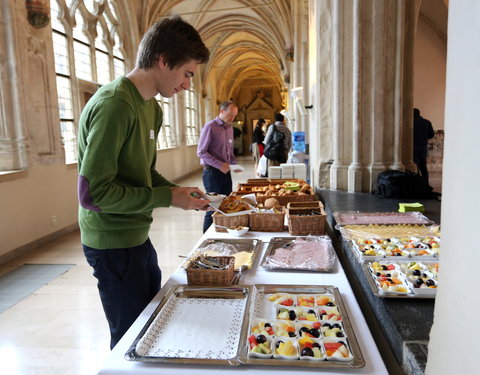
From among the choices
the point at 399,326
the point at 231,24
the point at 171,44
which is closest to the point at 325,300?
the point at 399,326

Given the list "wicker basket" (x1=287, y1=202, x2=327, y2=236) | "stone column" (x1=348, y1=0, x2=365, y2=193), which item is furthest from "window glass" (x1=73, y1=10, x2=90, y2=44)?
"wicker basket" (x1=287, y1=202, x2=327, y2=236)

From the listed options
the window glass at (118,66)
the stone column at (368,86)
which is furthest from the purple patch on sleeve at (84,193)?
the window glass at (118,66)

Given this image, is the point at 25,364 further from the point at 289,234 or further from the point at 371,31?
the point at 371,31

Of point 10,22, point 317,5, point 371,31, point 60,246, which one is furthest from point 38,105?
point 371,31

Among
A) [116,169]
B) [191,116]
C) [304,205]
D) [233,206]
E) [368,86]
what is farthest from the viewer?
[191,116]

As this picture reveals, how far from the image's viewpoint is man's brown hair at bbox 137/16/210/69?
1635 mm

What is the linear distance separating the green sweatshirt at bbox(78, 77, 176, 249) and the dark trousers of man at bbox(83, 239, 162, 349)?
0.14 feet

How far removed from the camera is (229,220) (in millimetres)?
2750

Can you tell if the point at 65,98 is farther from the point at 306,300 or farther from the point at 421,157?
the point at 306,300

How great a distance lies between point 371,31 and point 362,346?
350 centimetres

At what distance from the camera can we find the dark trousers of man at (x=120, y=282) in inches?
67.1

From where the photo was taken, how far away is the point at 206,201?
2.07m

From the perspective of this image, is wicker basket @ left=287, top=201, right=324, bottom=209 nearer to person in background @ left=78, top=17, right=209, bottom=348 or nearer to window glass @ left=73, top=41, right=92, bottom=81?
person in background @ left=78, top=17, right=209, bottom=348

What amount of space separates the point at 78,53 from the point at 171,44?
284 inches
